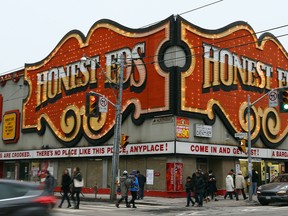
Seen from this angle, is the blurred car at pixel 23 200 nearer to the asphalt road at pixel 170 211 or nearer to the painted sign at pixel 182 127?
the asphalt road at pixel 170 211

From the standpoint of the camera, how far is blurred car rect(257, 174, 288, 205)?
21938 mm

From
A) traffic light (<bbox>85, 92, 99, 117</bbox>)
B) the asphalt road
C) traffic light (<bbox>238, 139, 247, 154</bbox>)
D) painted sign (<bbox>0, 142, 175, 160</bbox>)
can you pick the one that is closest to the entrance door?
painted sign (<bbox>0, 142, 175, 160</bbox>)

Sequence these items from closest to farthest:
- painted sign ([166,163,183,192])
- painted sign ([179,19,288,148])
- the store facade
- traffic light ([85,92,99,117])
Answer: traffic light ([85,92,99,117]) < painted sign ([166,163,183,192]) < the store facade < painted sign ([179,19,288,148])

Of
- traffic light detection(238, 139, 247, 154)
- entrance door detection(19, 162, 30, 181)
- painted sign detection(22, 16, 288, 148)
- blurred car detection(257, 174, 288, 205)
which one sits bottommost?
blurred car detection(257, 174, 288, 205)

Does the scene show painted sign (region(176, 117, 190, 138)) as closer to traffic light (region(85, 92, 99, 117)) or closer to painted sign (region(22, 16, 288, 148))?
painted sign (region(22, 16, 288, 148))

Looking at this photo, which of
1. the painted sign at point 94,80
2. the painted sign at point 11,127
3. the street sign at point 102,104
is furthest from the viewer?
the painted sign at point 11,127

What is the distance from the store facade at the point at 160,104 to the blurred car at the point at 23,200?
17.8 metres

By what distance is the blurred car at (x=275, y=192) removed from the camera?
2194 centimetres

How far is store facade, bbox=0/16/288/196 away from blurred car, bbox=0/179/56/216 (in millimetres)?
17785

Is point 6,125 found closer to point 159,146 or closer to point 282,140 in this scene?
point 159,146

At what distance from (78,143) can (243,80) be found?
13.5m

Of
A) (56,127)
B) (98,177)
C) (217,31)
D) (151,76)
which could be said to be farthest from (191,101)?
(56,127)

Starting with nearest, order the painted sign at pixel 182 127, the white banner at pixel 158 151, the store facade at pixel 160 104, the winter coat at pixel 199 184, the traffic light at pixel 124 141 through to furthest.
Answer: the winter coat at pixel 199 184 < the traffic light at pixel 124 141 < the painted sign at pixel 182 127 < the white banner at pixel 158 151 < the store facade at pixel 160 104

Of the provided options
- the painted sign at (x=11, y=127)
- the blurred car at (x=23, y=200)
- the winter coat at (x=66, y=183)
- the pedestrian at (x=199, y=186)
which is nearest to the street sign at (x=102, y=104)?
the winter coat at (x=66, y=183)
